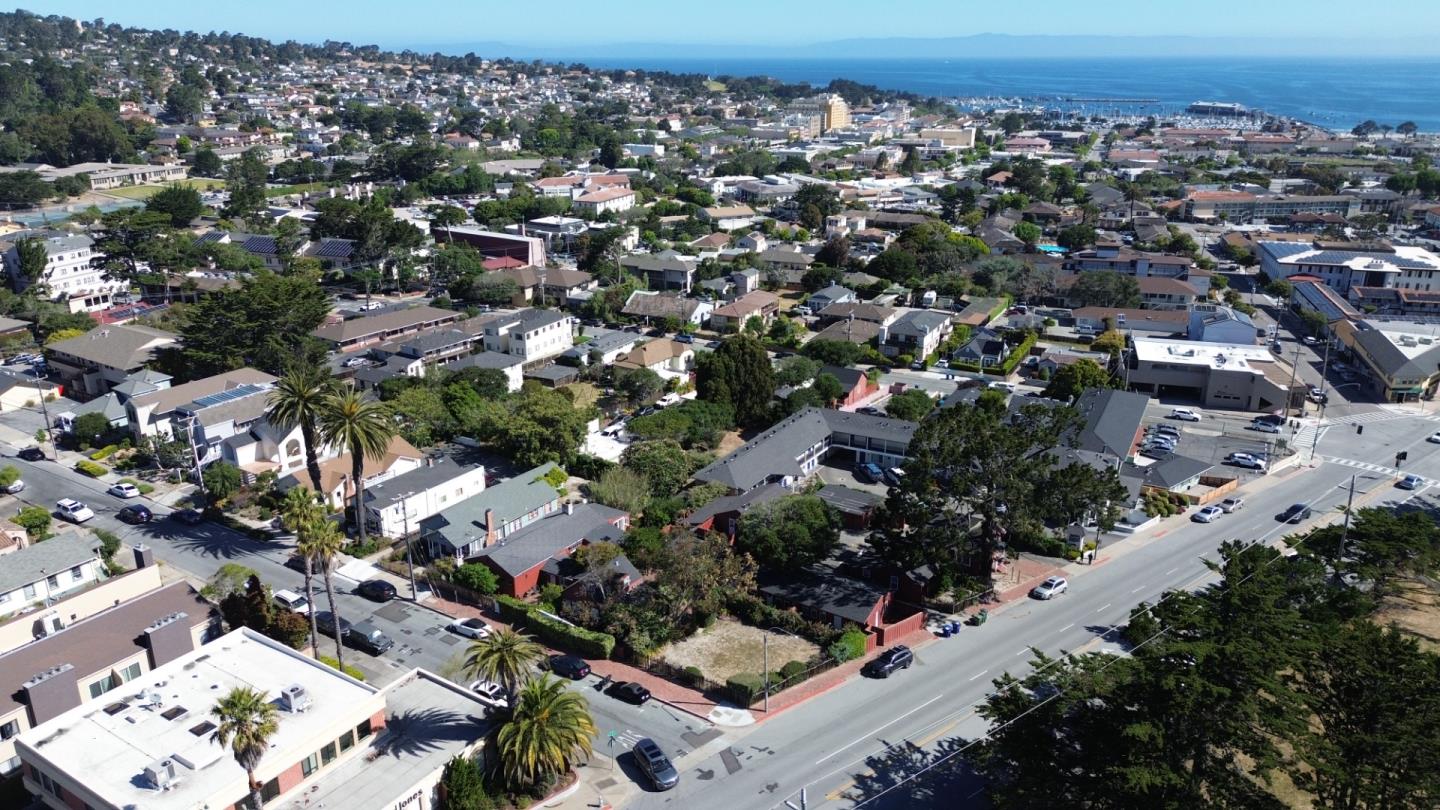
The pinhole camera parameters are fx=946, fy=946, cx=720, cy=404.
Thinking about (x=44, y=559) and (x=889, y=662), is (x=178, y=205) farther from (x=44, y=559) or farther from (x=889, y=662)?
(x=889, y=662)

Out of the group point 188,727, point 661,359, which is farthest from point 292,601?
point 661,359

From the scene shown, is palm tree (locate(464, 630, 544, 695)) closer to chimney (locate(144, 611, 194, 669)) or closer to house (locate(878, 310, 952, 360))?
chimney (locate(144, 611, 194, 669))

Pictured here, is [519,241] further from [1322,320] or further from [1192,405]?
[1322,320]

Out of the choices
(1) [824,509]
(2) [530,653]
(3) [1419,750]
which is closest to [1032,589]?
(1) [824,509]

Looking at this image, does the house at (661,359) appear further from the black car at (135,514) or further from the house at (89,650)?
the house at (89,650)

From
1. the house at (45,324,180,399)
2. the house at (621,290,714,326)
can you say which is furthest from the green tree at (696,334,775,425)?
the house at (45,324,180,399)
